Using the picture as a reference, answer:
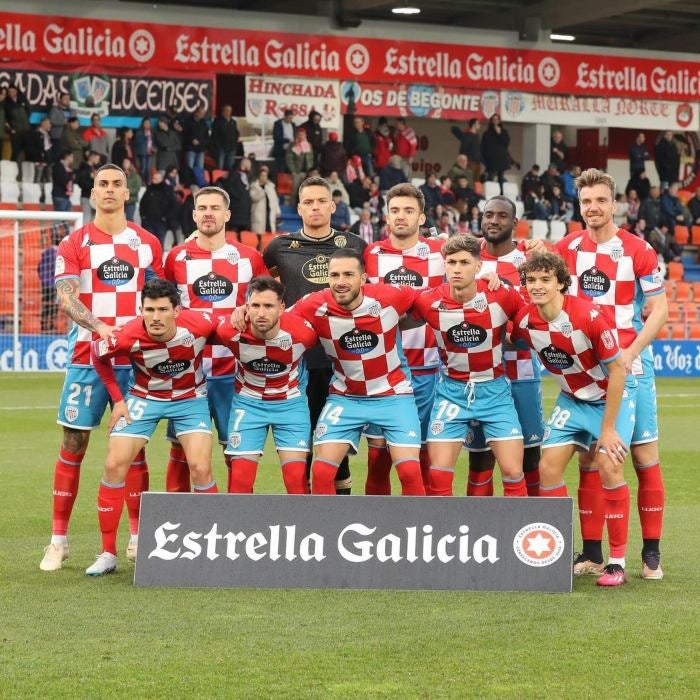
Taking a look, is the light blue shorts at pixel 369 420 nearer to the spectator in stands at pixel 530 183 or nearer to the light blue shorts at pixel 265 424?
the light blue shorts at pixel 265 424

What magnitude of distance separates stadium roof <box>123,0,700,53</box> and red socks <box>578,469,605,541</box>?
65.8 feet

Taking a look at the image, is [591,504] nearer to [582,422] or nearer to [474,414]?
[582,422]

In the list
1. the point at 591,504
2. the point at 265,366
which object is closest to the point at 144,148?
the point at 265,366

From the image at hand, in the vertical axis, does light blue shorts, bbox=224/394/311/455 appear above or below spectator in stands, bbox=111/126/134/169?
below

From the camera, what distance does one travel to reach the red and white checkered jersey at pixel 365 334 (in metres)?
6.64

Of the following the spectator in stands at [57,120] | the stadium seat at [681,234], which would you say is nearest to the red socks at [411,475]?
the spectator in stands at [57,120]

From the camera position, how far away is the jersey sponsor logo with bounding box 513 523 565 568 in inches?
233

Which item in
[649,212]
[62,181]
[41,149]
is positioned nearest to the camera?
[62,181]

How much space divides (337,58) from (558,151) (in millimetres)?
5952

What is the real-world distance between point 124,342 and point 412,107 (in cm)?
2099

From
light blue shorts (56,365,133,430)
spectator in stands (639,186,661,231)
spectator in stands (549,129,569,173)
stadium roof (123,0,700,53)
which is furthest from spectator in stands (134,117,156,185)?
light blue shorts (56,365,133,430)

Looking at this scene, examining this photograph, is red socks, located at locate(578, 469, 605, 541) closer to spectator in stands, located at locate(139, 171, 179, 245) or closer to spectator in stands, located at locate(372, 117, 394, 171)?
spectator in stands, located at locate(139, 171, 179, 245)

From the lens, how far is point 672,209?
28438 mm

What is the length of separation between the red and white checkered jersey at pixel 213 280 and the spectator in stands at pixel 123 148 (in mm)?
14753
